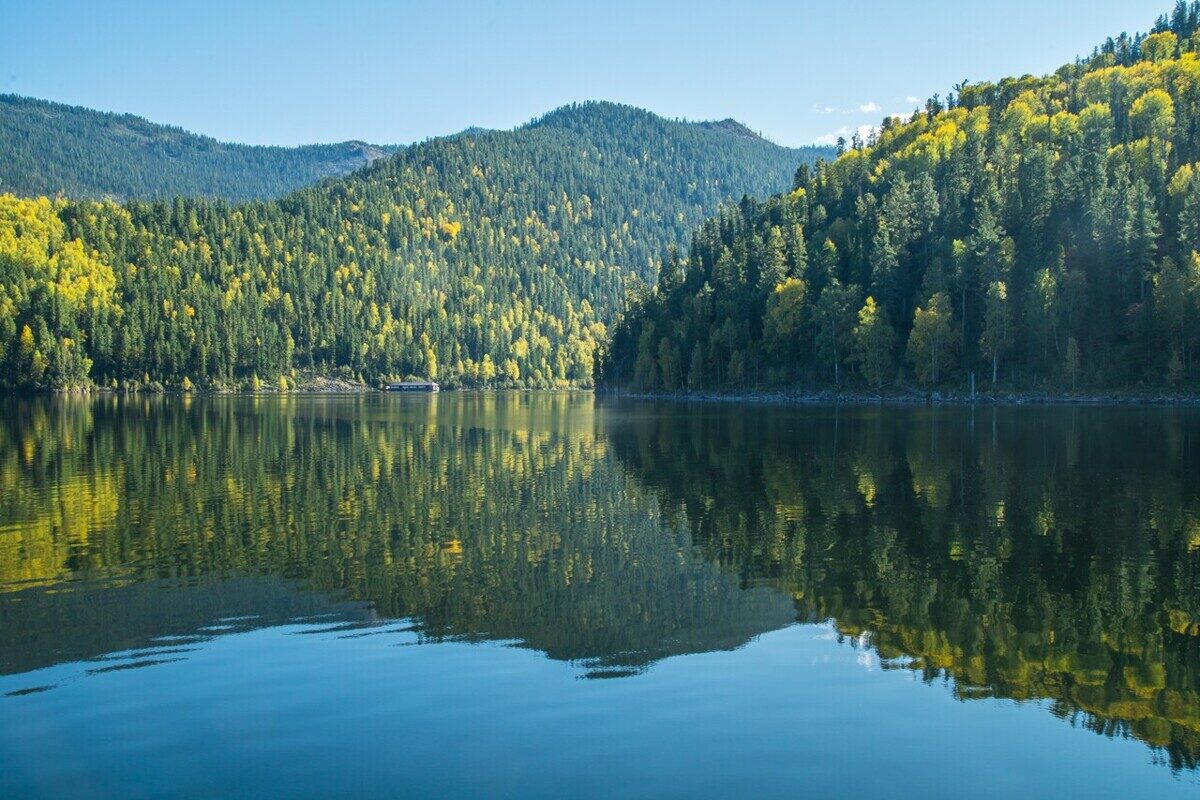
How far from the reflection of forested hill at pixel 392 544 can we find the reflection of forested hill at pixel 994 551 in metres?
2.72

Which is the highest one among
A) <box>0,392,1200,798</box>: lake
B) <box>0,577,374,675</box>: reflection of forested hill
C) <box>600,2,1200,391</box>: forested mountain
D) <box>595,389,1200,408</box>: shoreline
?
<box>600,2,1200,391</box>: forested mountain

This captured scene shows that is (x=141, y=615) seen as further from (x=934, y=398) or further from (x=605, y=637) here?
(x=934, y=398)

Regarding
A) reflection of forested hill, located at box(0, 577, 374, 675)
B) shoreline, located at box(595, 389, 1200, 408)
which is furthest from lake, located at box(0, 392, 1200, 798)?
shoreline, located at box(595, 389, 1200, 408)

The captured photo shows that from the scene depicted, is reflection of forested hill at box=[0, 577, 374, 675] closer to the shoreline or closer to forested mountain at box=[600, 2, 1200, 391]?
the shoreline

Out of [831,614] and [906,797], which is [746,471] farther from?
[906,797]

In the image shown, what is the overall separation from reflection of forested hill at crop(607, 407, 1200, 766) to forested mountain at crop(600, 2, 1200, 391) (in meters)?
67.2

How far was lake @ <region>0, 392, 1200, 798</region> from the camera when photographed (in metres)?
15.0

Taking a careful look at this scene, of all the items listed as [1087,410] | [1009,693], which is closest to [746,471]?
[1009,693]

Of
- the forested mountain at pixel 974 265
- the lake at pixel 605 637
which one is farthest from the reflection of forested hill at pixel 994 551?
the forested mountain at pixel 974 265

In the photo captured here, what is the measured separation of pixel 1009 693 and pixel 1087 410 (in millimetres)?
95530

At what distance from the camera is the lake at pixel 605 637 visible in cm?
1499

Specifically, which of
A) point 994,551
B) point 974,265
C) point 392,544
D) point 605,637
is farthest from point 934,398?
point 605,637

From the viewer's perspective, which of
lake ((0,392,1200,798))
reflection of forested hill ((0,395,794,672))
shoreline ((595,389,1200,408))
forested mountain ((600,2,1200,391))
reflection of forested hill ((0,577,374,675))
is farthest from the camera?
forested mountain ((600,2,1200,391))

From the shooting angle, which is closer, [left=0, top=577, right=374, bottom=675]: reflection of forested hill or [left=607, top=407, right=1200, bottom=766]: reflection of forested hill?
[left=607, top=407, right=1200, bottom=766]: reflection of forested hill
